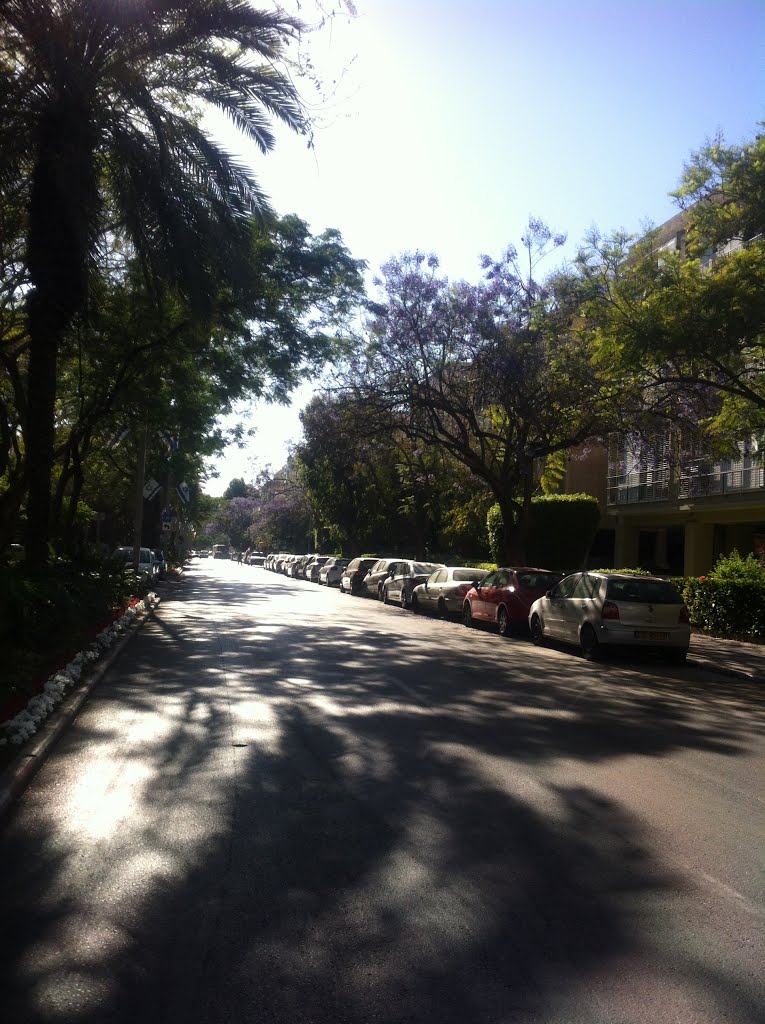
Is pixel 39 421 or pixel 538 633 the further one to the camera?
pixel 538 633

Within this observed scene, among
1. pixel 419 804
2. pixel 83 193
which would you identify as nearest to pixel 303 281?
pixel 83 193

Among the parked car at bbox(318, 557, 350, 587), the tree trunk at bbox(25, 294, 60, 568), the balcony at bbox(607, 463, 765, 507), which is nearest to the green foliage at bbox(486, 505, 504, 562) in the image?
the balcony at bbox(607, 463, 765, 507)

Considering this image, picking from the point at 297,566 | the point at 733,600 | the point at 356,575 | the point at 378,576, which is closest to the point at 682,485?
the point at 378,576

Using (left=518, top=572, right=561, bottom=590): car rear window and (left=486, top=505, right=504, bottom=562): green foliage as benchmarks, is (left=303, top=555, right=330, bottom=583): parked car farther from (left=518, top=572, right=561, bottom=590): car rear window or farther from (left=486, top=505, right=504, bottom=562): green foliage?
(left=518, top=572, right=561, bottom=590): car rear window

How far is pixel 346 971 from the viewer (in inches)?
151

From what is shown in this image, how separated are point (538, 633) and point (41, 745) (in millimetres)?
11581

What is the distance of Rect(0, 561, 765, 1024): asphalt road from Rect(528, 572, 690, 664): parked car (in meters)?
4.22

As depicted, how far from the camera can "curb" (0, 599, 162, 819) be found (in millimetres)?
6215

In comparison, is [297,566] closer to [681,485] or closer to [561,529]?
[681,485]

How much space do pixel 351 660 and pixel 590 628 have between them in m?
4.08

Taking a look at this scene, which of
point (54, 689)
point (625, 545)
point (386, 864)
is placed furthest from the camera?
point (625, 545)

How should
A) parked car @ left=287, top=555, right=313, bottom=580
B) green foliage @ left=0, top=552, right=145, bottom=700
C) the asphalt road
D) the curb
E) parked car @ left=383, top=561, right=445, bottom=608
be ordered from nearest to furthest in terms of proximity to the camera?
1. the asphalt road
2. the curb
3. green foliage @ left=0, top=552, right=145, bottom=700
4. parked car @ left=383, top=561, right=445, bottom=608
5. parked car @ left=287, top=555, right=313, bottom=580

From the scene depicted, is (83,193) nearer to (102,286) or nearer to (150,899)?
(102,286)

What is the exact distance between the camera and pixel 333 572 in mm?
47125
